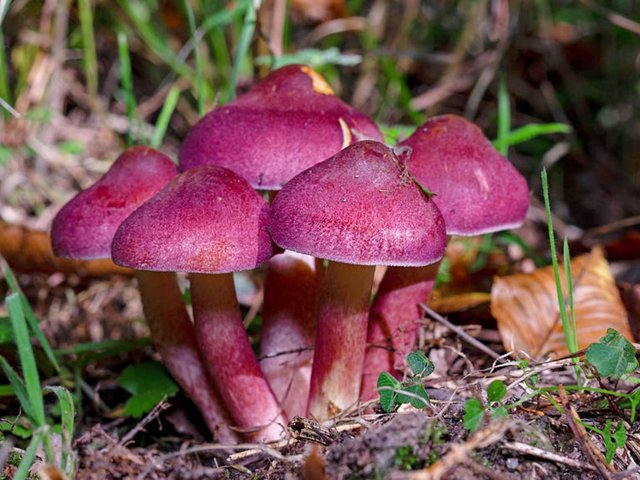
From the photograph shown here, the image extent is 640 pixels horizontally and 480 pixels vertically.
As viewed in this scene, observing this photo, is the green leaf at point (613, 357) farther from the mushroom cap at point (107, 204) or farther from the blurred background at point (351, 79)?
the blurred background at point (351, 79)

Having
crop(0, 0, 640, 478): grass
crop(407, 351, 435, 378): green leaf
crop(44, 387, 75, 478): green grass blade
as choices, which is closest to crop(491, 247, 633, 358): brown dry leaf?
crop(0, 0, 640, 478): grass

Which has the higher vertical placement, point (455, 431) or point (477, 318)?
point (455, 431)

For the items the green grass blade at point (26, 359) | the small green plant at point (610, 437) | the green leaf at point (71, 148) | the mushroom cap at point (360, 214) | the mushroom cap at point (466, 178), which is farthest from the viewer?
the green leaf at point (71, 148)

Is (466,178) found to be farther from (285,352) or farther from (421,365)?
(285,352)

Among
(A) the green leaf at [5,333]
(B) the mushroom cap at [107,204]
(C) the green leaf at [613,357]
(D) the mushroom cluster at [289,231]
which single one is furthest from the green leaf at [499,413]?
(A) the green leaf at [5,333]

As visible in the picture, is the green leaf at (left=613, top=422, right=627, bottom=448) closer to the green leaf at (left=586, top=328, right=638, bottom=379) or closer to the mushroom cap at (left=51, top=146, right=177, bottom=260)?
the green leaf at (left=586, top=328, right=638, bottom=379)

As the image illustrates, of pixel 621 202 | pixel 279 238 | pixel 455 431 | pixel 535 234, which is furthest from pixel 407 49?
pixel 455 431

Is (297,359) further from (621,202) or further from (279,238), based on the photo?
(621,202)
